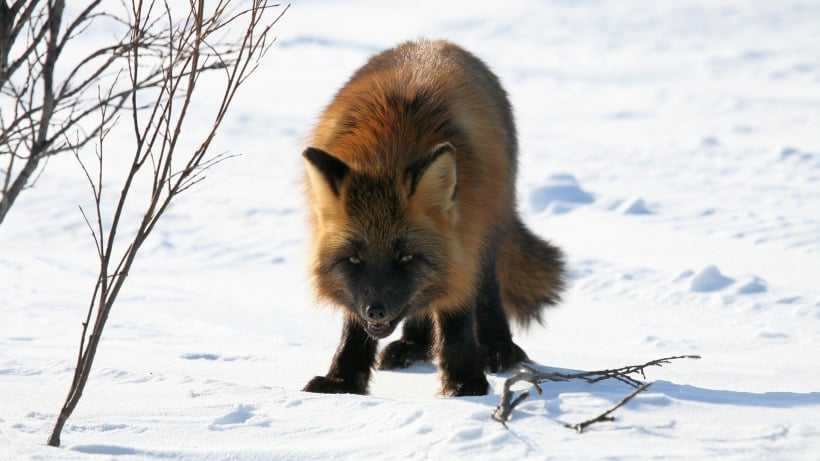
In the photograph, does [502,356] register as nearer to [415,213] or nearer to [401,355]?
[401,355]

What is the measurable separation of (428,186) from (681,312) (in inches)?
201

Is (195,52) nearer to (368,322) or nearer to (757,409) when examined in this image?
(368,322)

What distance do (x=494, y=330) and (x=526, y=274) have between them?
0.79m

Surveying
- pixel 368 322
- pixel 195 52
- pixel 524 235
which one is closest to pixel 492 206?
pixel 368 322

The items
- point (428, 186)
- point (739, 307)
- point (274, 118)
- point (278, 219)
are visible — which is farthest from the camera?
point (274, 118)

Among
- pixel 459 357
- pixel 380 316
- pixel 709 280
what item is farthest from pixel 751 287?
pixel 380 316

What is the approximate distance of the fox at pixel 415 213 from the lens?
4.66 metres

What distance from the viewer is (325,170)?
4.61m

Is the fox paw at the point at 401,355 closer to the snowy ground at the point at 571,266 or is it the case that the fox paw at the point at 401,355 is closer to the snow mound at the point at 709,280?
the snowy ground at the point at 571,266

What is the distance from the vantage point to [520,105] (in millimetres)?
19312

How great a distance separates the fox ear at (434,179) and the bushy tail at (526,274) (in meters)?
1.89

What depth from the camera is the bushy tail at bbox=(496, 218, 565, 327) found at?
6672 mm

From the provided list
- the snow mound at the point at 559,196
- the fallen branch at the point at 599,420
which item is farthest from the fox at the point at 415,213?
the snow mound at the point at 559,196

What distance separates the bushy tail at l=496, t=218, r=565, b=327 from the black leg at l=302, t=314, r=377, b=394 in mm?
1488
